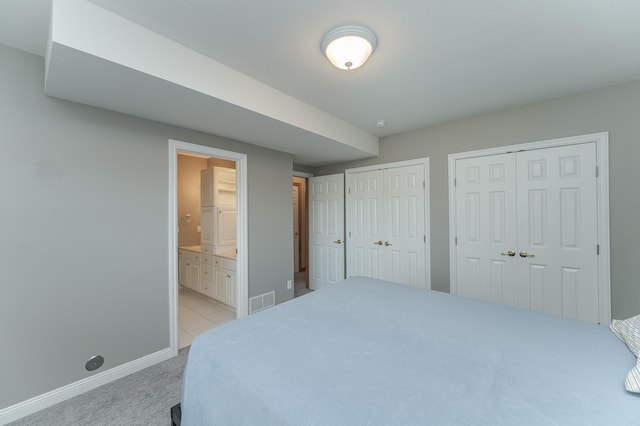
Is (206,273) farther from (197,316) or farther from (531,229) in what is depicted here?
(531,229)

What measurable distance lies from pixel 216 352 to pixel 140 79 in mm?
1697

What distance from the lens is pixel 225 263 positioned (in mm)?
3371

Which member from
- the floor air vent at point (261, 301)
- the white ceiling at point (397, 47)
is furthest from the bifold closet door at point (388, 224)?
the floor air vent at point (261, 301)

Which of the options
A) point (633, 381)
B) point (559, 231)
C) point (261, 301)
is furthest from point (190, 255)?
point (559, 231)

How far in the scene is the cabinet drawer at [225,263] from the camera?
3.23 m

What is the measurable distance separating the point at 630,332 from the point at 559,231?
158 cm

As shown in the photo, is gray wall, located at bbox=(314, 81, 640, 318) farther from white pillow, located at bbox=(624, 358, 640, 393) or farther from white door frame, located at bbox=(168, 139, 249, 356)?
white door frame, located at bbox=(168, 139, 249, 356)

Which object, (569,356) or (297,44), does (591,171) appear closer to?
(569,356)

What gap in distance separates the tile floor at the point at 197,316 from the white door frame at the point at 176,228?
0.33 m

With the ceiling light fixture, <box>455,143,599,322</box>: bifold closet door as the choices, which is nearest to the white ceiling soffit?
the ceiling light fixture

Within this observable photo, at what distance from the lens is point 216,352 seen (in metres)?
1.16

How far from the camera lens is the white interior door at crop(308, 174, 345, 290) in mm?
4070

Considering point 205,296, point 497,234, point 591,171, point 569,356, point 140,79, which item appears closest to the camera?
point 569,356

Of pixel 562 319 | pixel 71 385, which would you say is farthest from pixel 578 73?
pixel 71 385
